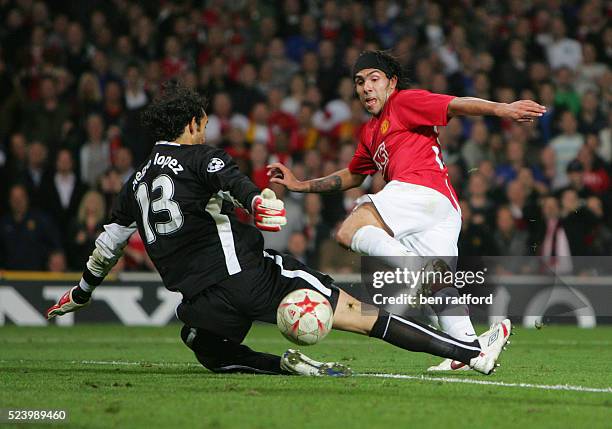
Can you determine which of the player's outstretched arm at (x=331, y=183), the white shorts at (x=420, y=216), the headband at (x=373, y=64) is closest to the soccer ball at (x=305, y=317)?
the white shorts at (x=420, y=216)

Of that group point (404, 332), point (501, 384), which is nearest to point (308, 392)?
point (404, 332)

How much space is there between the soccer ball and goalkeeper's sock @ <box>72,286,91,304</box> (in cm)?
166

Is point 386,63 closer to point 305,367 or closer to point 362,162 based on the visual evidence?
point 362,162

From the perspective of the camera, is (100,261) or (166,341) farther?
(166,341)

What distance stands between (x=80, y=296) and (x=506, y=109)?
10.6 ft

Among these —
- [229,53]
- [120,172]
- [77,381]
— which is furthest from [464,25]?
[77,381]

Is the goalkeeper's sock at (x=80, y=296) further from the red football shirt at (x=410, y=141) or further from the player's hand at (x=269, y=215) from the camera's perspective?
the red football shirt at (x=410, y=141)

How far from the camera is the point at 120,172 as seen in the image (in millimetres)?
13742

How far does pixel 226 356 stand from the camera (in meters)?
7.02

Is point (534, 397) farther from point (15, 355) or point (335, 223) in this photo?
point (335, 223)

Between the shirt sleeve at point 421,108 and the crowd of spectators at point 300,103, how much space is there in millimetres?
5605

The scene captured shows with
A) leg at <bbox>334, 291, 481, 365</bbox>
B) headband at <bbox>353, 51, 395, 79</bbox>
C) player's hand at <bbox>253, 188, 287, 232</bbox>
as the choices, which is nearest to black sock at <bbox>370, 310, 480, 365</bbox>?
leg at <bbox>334, 291, 481, 365</bbox>

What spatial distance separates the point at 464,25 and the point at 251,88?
13.8 ft

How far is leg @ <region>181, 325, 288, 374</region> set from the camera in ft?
Answer: 22.6
